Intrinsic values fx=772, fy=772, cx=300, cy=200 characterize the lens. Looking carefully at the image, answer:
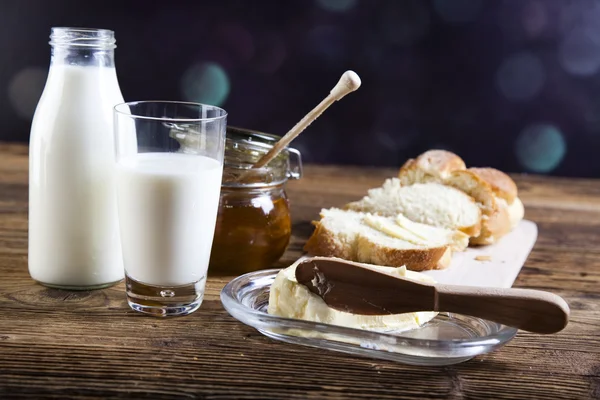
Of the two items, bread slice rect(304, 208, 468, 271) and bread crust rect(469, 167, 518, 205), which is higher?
bread crust rect(469, 167, 518, 205)

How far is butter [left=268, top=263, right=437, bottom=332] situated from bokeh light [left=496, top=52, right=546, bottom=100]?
1.84m

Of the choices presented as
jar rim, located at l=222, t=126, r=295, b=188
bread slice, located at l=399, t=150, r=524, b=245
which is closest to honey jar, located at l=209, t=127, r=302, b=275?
jar rim, located at l=222, t=126, r=295, b=188

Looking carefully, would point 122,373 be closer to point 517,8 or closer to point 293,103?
point 293,103

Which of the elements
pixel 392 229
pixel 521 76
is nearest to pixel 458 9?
pixel 521 76

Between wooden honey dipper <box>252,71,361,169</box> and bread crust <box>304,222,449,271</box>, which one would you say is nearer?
wooden honey dipper <box>252,71,361,169</box>

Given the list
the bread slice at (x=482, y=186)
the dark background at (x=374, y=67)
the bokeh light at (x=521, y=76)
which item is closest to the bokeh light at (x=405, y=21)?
the dark background at (x=374, y=67)

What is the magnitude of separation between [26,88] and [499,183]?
6.16ft

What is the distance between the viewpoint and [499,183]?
6.20ft

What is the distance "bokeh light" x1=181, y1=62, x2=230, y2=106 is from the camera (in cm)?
287

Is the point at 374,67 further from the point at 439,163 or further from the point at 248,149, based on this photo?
the point at 248,149

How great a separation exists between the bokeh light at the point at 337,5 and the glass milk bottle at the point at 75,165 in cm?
161

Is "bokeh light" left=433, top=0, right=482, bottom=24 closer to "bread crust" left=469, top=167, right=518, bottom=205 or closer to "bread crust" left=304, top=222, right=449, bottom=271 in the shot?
"bread crust" left=469, top=167, right=518, bottom=205

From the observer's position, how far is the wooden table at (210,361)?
3.20 feet

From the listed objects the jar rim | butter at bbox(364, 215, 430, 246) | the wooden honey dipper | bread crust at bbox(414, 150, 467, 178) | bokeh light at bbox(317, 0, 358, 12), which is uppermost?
bokeh light at bbox(317, 0, 358, 12)
